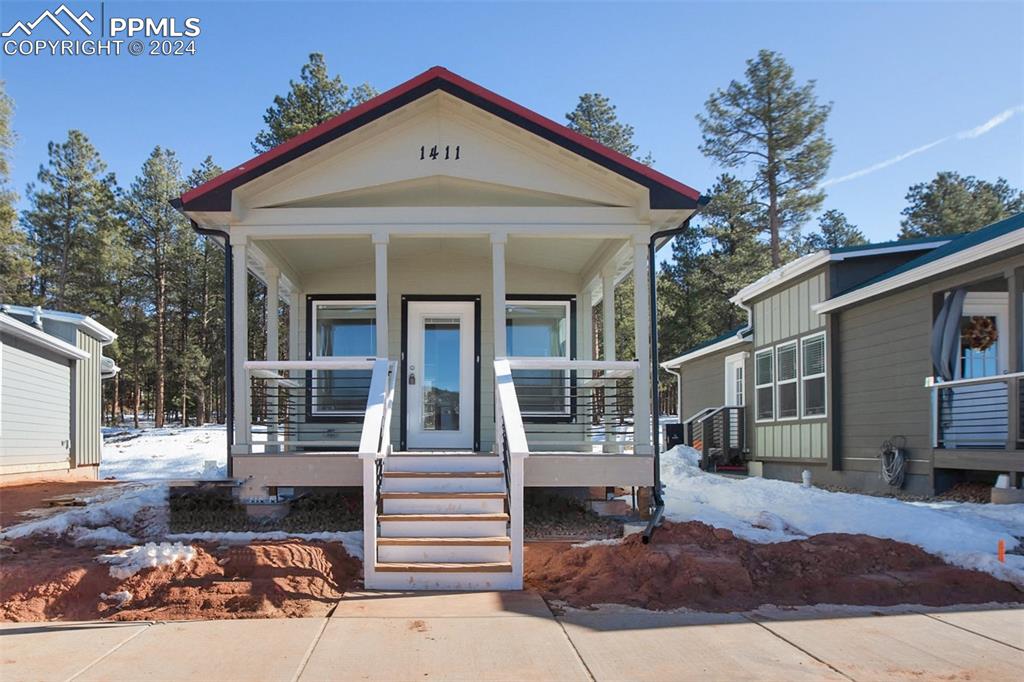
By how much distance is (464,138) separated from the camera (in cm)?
895

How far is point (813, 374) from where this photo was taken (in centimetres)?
1448

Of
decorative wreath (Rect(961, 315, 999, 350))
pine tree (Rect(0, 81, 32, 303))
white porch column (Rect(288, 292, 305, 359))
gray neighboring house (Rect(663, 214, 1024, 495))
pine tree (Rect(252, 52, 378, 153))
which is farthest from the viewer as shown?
pine tree (Rect(252, 52, 378, 153))

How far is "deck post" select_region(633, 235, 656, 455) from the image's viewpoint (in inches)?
336

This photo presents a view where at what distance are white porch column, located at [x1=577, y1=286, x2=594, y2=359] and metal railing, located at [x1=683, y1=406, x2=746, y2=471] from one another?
7.91m

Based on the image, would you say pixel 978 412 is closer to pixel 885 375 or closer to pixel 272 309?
pixel 885 375

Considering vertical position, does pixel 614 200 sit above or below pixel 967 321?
above

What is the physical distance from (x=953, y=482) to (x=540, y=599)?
791cm

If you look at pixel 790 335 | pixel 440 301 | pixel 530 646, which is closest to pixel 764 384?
pixel 790 335

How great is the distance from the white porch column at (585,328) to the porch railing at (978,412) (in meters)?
4.58

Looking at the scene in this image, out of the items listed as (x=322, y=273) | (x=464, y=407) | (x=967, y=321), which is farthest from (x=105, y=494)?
(x=967, y=321)

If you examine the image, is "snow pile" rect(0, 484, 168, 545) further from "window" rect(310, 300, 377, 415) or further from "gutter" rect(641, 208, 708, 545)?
"gutter" rect(641, 208, 708, 545)

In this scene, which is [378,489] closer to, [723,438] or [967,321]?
[967,321]

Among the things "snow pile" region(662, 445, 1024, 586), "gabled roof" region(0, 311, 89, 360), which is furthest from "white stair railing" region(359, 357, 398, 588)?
"gabled roof" region(0, 311, 89, 360)

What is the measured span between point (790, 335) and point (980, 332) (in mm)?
3969
